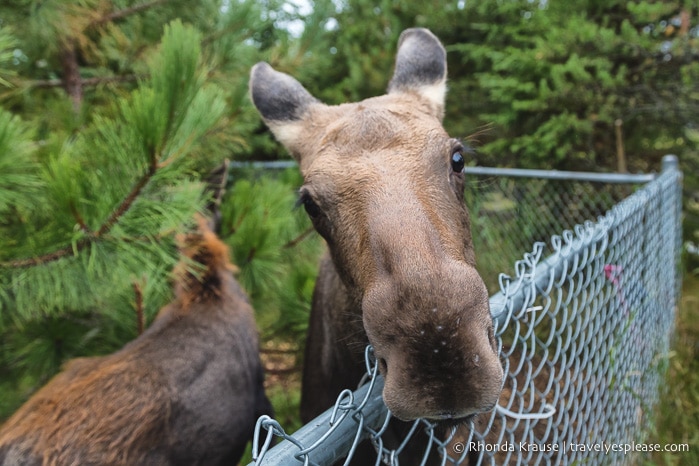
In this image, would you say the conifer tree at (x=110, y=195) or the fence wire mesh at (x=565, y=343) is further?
the conifer tree at (x=110, y=195)

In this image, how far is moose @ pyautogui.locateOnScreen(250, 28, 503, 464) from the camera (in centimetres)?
132

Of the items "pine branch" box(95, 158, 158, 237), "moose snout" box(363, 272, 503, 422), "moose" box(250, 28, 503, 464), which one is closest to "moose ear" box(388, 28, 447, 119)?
"moose" box(250, 28, 503, 464)

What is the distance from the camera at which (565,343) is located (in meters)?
3.26

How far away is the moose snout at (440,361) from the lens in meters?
1.30

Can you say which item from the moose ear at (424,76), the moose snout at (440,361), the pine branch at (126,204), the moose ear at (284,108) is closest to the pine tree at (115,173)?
the pine branch at (126,204)

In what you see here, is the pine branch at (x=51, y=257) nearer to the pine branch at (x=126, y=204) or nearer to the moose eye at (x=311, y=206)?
the pine branch at (x=126, y=204)

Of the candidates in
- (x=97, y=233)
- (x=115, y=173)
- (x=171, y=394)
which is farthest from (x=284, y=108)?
(x=171, y=394)

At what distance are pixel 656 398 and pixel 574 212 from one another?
2.34 meters

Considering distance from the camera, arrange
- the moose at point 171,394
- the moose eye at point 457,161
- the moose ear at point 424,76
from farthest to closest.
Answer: the moose ear at point 424,76 < the moose at point 171,394 < the moose eye at point 457,161

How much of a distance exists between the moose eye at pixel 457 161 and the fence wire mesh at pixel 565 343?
459 millimetres

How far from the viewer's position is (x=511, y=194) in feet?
16.8

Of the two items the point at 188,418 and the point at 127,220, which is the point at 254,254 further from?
the point at 127,220

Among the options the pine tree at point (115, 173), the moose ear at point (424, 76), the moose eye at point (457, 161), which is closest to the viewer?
the moose eye at point (457, 161)

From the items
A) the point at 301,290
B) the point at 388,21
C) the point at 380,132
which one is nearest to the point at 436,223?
the point at 380,132
